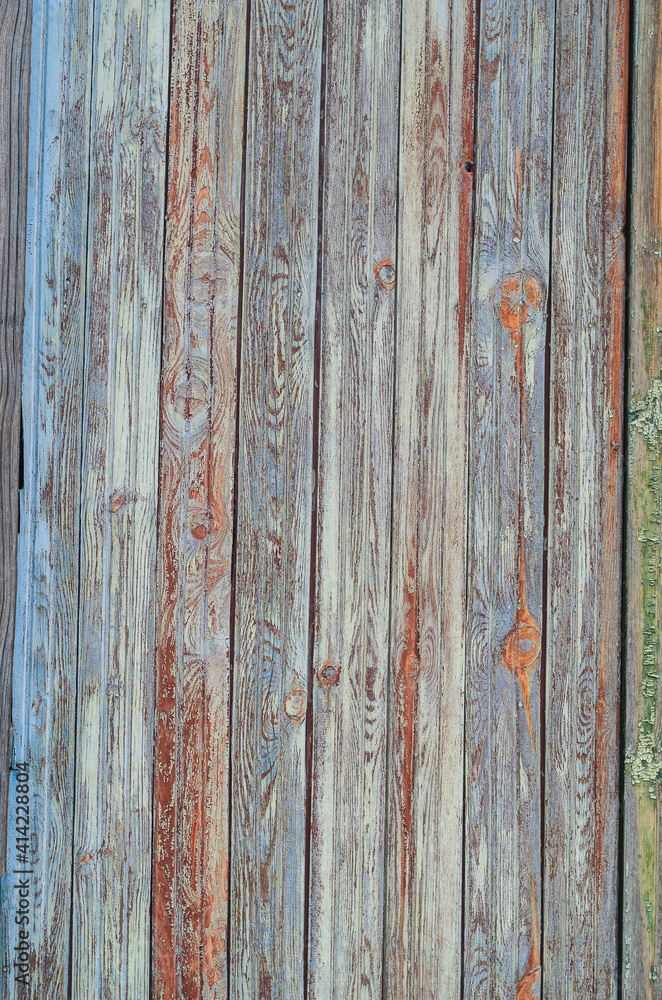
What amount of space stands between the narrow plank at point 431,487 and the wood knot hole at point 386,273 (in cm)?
2

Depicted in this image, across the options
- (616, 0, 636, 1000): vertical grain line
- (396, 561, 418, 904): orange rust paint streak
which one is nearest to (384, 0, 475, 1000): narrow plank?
(396, 561, 418, 904): orange rust paint streak

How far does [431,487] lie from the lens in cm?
150

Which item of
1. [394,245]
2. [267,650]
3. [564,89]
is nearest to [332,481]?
[267,650]

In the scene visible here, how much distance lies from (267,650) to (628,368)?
958mm

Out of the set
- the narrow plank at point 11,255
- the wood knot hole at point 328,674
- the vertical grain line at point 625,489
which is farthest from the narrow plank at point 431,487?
the narrow plank at point 11,255

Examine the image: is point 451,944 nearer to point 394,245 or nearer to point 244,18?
point 394,245

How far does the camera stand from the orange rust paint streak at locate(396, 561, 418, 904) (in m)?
1.47

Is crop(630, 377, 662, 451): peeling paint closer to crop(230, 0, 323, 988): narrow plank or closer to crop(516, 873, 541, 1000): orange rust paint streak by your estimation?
crop(230, 0, 323, 988): narrow plank

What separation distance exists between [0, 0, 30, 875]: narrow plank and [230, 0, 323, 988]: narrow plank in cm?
45

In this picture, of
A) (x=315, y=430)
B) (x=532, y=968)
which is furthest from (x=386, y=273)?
(x=532, y=968)

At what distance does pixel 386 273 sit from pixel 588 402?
50 cm

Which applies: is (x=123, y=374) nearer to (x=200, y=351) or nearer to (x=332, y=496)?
(x=200, y=351)

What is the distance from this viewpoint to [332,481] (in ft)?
4.89

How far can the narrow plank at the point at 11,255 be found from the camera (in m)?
1.46
